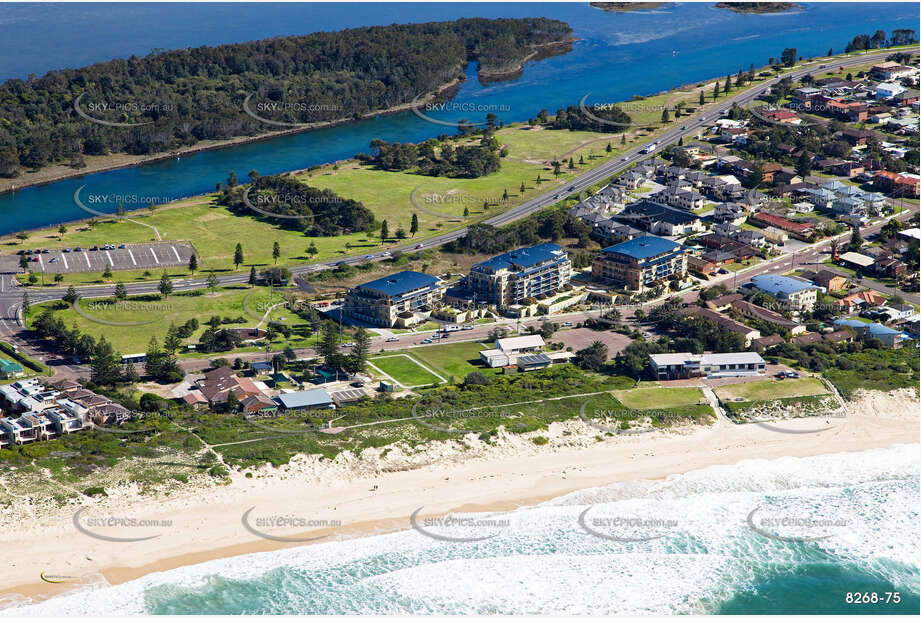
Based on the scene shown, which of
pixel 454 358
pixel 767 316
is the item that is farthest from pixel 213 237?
pixel 767 316

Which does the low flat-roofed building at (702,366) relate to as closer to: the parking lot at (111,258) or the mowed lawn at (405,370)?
the mowed lawn at (405,370)

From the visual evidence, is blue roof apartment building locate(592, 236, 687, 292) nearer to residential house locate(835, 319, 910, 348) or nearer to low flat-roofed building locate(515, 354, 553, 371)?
residential house locate(835, 319, 910, 348)

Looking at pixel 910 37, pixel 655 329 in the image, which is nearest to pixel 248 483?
pixel 655 329

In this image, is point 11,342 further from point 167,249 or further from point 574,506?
point 574,506

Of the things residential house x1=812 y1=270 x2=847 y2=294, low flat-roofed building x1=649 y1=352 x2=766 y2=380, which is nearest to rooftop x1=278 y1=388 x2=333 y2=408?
low flat-roofed building x1=649 y1=352 x2=766 y2=380

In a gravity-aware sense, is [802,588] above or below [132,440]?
below

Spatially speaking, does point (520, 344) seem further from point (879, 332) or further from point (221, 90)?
point (221, 90)
